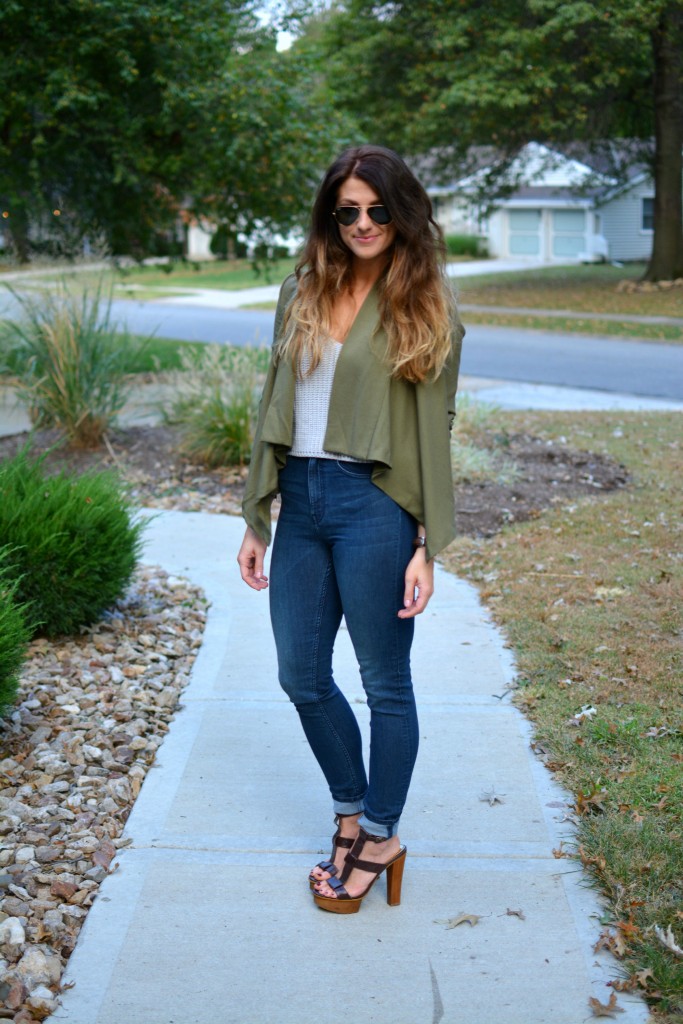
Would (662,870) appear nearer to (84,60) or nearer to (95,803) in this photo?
(95,803)

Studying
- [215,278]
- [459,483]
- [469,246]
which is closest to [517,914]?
[459,483]

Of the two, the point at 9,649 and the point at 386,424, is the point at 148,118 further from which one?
the point at 386,424

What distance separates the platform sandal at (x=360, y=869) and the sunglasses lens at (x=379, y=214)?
1632 mm

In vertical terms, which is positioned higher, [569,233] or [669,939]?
[569,233]

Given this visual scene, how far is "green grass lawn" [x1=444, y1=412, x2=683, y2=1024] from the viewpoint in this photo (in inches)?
123

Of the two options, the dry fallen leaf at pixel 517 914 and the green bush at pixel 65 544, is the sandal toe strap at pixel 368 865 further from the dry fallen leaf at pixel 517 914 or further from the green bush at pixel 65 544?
the green bush at pixel 65 544

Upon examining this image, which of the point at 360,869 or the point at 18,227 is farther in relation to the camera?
the point at 18,227

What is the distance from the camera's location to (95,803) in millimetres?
3766

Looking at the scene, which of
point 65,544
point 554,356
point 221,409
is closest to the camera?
point 65,544

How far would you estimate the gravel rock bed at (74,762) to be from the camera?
118 inches

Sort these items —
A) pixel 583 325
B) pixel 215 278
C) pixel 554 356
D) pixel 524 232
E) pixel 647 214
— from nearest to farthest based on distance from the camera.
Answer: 1. pixel 554 356
2. pixel 583 325
3. pixel 215 278
4. pixel 647 214
5. pixel 524 232

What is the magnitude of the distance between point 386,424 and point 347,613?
0.51 meters

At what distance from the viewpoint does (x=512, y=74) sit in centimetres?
2175

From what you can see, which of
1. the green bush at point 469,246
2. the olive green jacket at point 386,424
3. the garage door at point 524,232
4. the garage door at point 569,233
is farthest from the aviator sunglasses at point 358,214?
the green bush at point 469,246
